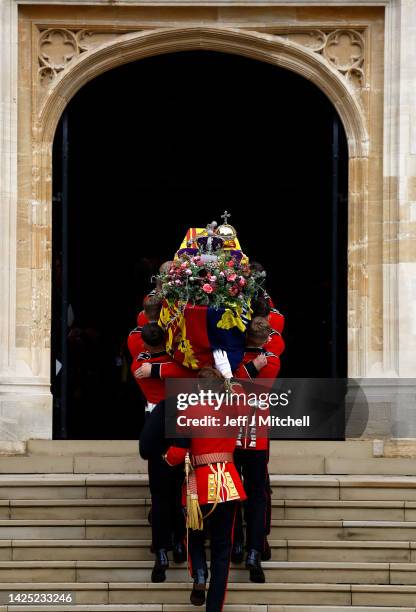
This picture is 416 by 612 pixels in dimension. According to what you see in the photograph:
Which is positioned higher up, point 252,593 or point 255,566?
point 255,566

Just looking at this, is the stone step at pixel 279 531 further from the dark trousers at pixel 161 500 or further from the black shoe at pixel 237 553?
the dark trousers at pixel 161 500

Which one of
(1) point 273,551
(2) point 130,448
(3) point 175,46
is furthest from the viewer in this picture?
(3) point 175,46

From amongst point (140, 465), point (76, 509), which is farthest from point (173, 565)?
Result: point (140, 465)

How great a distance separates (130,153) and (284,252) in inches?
90.7

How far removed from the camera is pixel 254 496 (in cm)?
Answer: 1087

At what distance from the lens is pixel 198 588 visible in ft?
34.3

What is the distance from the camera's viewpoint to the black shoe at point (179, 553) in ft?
36.3

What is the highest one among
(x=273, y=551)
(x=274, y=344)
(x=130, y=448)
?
(x=274, y=344)

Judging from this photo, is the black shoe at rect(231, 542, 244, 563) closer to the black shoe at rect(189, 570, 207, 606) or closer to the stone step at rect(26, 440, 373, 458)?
the black shoe at rect(189, 570, 207, 606)

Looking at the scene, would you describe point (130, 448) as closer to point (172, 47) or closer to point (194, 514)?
point (194, 514)

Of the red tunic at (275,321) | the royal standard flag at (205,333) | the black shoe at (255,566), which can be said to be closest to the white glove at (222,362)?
the royal standard flag at (205,333)

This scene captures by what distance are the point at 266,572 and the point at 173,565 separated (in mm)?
673

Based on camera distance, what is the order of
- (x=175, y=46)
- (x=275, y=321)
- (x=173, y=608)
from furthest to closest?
(x=175, y=46), (x=275, y=321), (x=173, y=608)

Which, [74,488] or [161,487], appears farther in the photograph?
[74,488]
